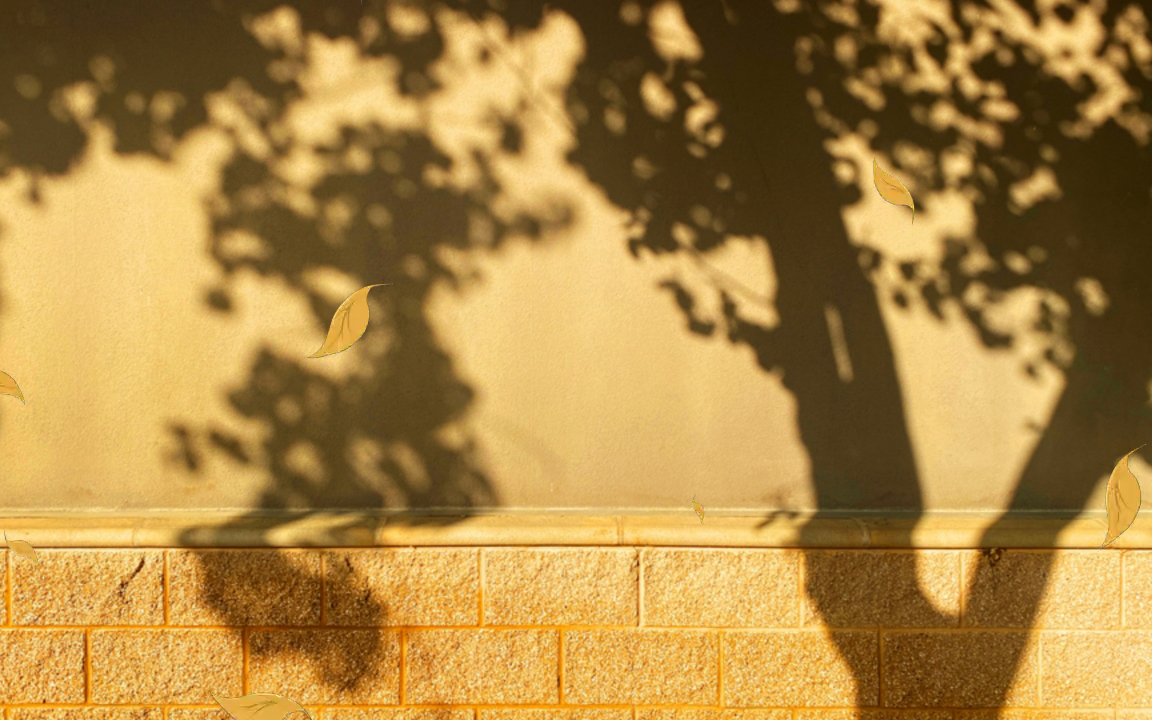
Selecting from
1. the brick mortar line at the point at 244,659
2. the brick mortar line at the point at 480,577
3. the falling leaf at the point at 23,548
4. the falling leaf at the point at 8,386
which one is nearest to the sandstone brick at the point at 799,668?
the brick mortar line at the point at 480,577

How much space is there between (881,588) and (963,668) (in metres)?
0.54

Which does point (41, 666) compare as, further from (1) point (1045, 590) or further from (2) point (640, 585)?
(1) point (1045, 590)

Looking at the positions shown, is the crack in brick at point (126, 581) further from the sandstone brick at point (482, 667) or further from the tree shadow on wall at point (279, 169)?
the sandstone brick at point (482, 667)

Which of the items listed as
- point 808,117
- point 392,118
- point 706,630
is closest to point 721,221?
point 808,117

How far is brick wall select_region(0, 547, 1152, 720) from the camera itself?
3475 millimetres

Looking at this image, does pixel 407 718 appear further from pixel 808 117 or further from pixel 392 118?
pixel 808 117

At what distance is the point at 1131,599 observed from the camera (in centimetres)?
352

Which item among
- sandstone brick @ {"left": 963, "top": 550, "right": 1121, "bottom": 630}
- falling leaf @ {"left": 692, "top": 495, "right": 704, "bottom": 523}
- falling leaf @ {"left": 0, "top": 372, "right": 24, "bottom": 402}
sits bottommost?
sandstone brick @ {"left": 963, "top": 550, "right": 1121, "bottom": 630}

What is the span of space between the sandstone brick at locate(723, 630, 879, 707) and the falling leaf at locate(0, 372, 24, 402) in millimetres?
3528

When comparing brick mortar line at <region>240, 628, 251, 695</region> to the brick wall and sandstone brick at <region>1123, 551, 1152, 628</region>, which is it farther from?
sandstone brick at <region>1123, 551, 1152, 628</region>

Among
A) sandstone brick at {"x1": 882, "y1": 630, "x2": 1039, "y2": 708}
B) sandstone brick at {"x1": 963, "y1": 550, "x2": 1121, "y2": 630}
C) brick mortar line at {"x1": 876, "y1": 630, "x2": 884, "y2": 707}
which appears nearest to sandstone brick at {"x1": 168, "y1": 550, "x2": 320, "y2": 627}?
brick mortar line at {"x1": 876, "y1": 630, "x2": 884, "y2": 707}

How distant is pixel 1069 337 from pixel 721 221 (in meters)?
1.77

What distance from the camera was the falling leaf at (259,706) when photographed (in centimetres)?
347

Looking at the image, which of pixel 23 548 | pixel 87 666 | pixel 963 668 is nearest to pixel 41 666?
pixel 87 666
